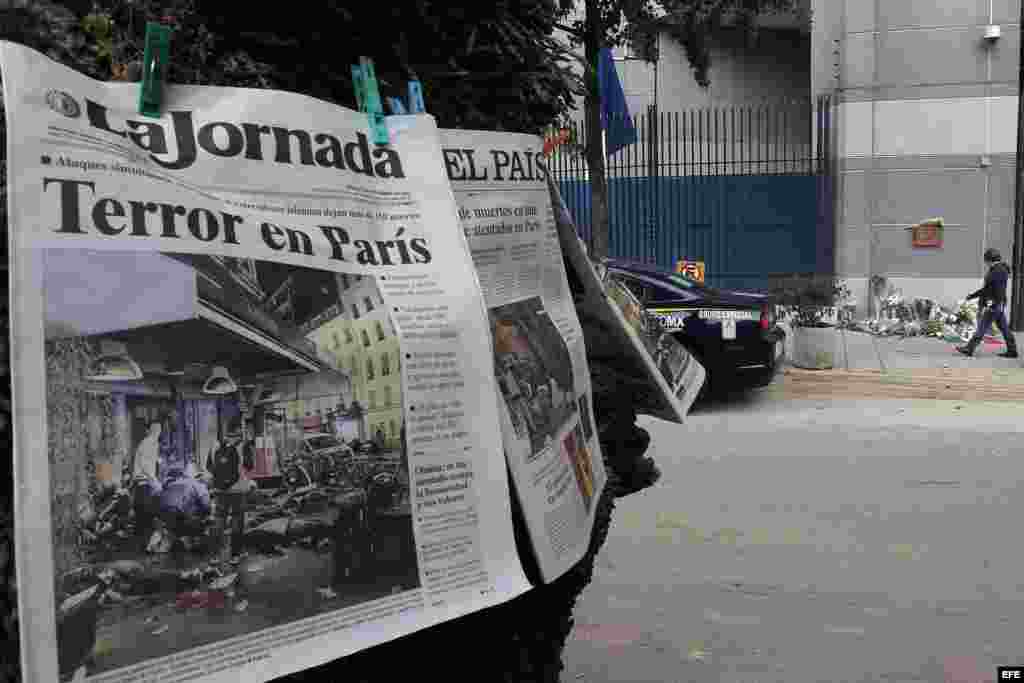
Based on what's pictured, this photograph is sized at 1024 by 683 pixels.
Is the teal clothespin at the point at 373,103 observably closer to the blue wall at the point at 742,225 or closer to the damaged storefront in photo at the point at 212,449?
the damaged storefront in photo at the point at 212,449

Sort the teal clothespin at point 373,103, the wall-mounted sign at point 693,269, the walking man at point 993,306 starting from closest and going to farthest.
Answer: the teal clothespin at point 373,103 → the walking man at point 993,306 → the wall-mounted sign at point 693,269

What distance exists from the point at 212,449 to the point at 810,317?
42.1 feet

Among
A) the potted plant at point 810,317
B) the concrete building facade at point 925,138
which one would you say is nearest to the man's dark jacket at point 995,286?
the potted plant at point 810,317

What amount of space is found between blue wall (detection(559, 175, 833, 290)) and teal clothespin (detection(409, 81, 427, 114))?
16.0m

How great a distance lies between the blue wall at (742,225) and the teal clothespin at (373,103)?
52.6ft

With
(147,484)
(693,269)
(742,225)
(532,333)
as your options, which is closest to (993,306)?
(693,269)

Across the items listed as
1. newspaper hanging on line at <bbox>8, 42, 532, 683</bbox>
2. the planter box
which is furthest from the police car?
newspaper hanging on line at <bbox>8, 42, 532, 683</bbox>

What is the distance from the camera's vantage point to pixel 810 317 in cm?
1361

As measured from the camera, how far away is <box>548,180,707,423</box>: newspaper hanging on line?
2.30 m

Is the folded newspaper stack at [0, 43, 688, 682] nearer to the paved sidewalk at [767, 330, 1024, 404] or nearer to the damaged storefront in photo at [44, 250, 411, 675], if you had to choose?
the damaged storefront in photo at [44, 250, 411, 675]

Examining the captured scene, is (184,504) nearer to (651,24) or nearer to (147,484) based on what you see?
(147,484)

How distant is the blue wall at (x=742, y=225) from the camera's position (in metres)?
17.8

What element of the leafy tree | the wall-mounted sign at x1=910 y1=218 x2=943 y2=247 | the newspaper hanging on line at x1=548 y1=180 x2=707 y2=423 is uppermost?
the leafy tree

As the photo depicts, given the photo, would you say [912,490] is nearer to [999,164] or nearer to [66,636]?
[66,636]
